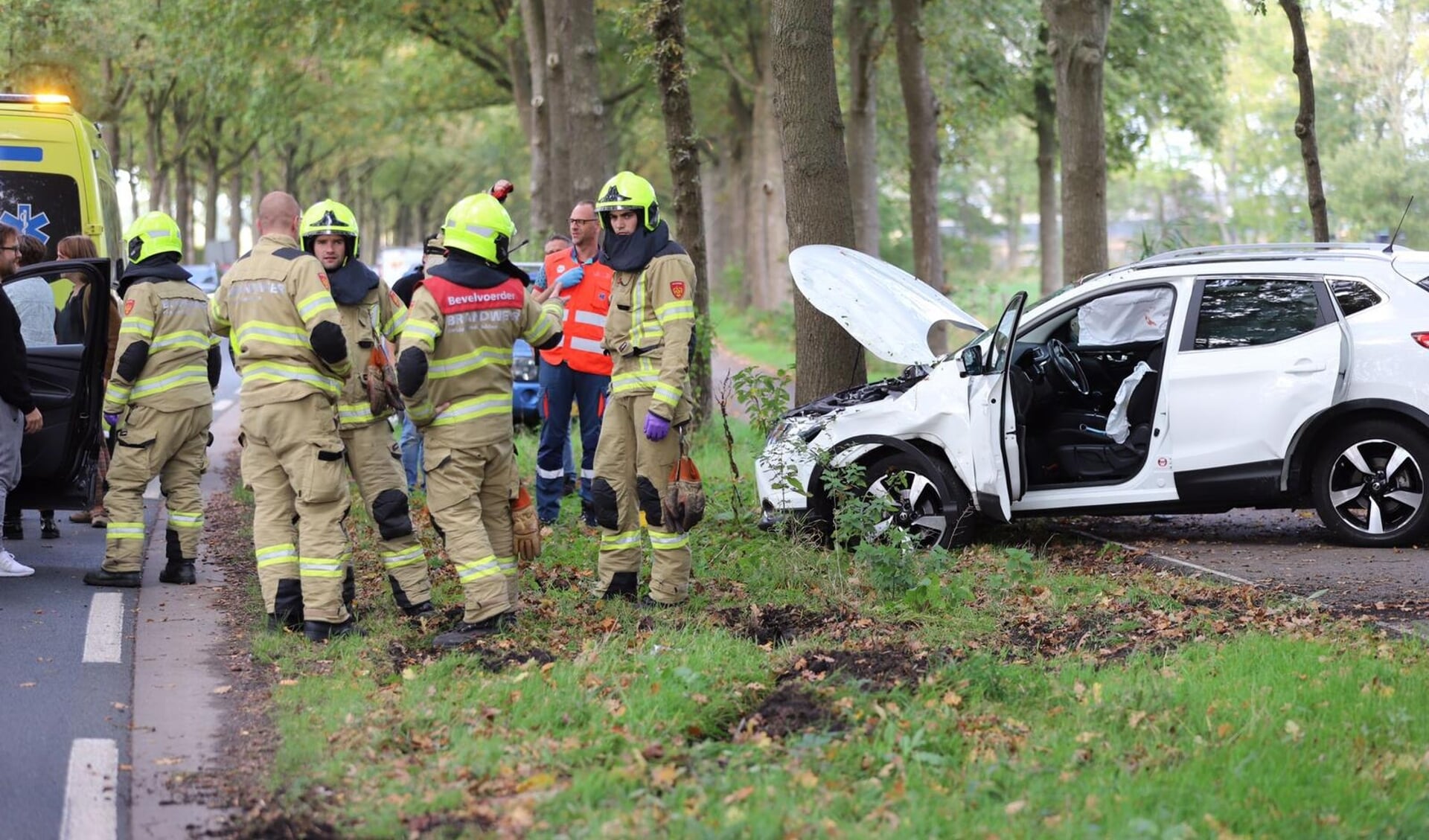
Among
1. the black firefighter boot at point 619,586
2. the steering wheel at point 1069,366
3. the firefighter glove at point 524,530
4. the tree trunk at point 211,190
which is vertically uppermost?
the tree trunk at point 211,190

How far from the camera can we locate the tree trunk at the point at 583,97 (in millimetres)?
16203

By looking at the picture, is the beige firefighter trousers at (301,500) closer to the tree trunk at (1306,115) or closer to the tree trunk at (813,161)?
the tree trunk at (813,161)

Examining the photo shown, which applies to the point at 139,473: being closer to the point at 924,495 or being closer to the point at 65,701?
the point at 65,701

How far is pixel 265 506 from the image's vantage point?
6996mm

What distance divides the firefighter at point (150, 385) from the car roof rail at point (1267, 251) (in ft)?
17.3

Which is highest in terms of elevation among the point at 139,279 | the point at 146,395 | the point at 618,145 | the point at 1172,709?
the point at 618,145

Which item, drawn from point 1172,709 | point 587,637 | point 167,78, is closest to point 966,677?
point 1172,709

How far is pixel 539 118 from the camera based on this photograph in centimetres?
2361

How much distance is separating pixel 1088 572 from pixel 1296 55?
5972 millimetres

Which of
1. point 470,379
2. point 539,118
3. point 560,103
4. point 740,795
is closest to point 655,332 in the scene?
point 470,379

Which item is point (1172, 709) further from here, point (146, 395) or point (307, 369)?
point (146, 395)

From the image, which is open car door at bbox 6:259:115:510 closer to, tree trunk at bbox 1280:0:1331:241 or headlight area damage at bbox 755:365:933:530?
headlight area damage at bbox 755:365:933:530

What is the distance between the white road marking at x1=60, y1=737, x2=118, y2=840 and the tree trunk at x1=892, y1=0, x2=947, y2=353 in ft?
40.9

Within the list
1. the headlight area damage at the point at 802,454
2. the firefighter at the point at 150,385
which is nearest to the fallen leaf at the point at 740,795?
the headlight area damage at the point at 802,454
